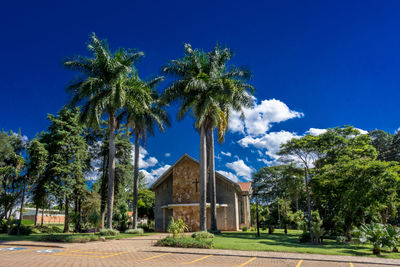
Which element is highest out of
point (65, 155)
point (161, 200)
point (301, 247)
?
point (65, 155)

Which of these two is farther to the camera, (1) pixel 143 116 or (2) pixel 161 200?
(2) pixel 161 200

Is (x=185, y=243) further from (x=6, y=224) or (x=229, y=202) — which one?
(x=6, y=224)

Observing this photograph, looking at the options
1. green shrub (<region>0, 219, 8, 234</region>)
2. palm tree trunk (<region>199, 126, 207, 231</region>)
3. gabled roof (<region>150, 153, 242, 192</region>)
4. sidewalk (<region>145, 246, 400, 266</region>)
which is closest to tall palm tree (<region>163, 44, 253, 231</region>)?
palm tree trunk (<region>199, 126, 207, 231</region>)

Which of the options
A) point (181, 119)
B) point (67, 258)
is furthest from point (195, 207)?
point (67, 258)

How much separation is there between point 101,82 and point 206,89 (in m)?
8.46

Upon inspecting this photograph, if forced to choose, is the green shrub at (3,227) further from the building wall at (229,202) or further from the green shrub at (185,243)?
the building wall at (229,202)

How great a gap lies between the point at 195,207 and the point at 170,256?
17.0 m

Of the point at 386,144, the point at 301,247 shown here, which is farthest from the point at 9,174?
the point at 386,144

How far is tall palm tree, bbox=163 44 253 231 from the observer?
2231 centimetres

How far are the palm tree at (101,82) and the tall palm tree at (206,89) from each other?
412cm

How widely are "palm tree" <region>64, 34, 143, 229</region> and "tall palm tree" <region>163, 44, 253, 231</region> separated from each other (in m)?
4.12

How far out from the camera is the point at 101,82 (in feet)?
70.6

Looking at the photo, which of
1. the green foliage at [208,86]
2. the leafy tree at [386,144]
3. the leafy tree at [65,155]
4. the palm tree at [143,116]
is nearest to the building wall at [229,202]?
the green foliage at [208,86]

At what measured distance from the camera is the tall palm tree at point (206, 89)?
2231 cm
